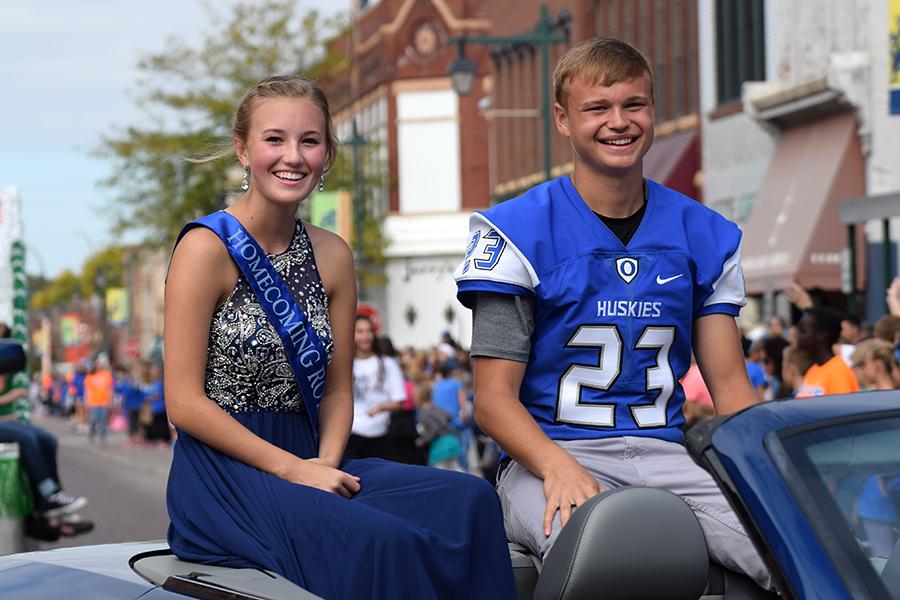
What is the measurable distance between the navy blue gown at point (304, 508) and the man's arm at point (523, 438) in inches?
5.9

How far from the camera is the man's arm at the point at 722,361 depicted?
3896 millimetres

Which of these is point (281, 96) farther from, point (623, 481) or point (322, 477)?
point (623, 481)

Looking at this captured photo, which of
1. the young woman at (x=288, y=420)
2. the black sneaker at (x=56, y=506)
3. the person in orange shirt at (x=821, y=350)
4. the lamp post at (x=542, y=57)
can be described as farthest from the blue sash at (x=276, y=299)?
the lamp post at (x=542, y=57)

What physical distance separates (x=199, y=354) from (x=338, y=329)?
391mm

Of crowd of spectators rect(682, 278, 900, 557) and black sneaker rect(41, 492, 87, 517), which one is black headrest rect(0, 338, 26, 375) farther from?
black sneaker rect(41, 492, 87, 517)

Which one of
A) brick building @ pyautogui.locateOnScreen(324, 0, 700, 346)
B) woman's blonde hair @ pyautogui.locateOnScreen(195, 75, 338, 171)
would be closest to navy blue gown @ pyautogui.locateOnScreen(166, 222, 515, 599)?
woman's blonde hair @ pyautogui.locateOnScreen(195, 75, 338, 171)

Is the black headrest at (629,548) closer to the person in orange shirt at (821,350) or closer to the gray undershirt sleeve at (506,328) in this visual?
the gray undershirt sleeve at (506,328)

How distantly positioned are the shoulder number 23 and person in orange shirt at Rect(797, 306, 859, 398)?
22.0 feet

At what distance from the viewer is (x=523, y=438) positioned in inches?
142

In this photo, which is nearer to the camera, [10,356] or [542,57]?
[10,356]

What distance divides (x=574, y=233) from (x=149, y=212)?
45.3 meters

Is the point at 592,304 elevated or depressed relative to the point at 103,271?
depressed

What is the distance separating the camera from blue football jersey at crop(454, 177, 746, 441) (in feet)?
12.1

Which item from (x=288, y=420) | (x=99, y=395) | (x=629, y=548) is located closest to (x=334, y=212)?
(x=99, y=395)
